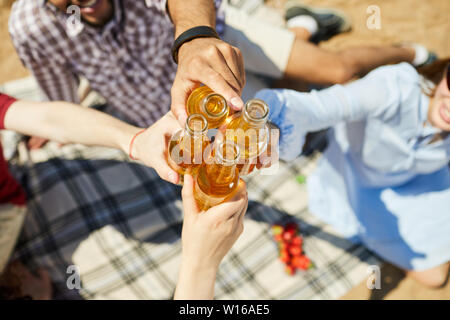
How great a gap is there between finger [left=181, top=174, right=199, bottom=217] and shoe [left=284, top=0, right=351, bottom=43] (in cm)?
277

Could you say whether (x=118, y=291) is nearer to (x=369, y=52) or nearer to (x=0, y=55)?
(x=369, y=52)

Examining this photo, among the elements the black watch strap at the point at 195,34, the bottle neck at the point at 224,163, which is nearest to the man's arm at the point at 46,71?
the black watch strap at the point at 195,34

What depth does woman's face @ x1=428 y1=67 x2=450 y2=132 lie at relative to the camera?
181 cm

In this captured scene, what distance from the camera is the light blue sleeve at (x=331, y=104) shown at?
1636 millimetres

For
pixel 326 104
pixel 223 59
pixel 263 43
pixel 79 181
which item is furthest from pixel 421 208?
pixel 79 181

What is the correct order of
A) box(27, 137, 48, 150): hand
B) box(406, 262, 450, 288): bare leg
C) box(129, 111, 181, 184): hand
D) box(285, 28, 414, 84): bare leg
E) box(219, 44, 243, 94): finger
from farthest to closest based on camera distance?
box(27, 137, 48, 150): hand → box(406, 262, 450, 288): bare leg → box(285, 28, 414, 84): bare leg → box(129, 111, 181, 184): hand → box(219, 44, 243, 94): finger

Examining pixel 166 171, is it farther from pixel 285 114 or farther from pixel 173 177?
pixel 285 114

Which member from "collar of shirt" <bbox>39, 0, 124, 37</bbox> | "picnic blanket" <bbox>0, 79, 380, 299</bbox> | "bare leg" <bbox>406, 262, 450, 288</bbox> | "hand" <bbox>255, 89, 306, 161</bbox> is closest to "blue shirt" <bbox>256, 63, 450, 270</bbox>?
"hand" <bbox>255, 89, 306, 161</bbox>

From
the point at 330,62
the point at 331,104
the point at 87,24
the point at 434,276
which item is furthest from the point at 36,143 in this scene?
the point at 434,276

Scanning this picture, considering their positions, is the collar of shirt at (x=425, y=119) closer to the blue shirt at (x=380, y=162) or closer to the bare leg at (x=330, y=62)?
the blue shirt at (x=380, y=162)

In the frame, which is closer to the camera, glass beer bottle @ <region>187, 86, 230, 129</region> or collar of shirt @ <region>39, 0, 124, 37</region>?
glass beer bottle @ <region>187, 86, 230, 129</region>

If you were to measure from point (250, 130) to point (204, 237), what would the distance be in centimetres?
47

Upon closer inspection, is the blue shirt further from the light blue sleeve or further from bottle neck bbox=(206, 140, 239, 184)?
bottle neck bbox=(206, 140, 239, 184)

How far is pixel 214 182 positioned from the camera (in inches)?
51.2
